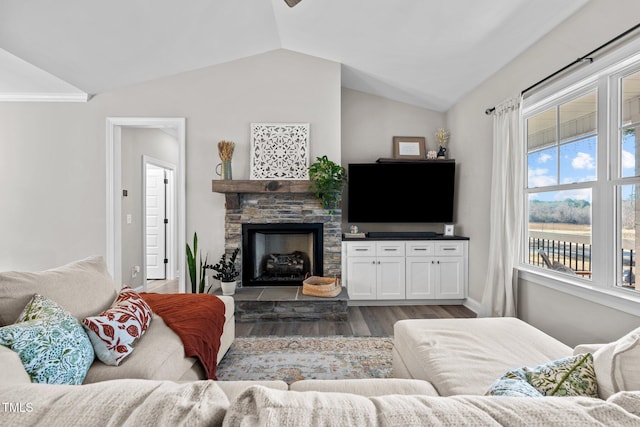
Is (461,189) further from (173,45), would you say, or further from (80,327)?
(80,327)

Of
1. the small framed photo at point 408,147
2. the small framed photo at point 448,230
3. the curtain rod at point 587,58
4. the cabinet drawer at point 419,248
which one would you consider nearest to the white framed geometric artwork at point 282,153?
the small framed photo at point 408,147

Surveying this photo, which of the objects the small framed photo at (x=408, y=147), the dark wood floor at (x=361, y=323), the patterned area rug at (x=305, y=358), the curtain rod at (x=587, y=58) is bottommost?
the dark wood floor at (x=361, y=323)

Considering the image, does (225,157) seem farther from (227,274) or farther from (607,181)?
(607,181)

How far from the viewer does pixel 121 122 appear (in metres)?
3.99

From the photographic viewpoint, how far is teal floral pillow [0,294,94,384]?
48.0 inches

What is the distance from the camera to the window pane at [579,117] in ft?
7.62

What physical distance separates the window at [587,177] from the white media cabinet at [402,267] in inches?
41.4

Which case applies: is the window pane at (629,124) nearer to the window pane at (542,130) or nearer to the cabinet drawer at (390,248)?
the window pane at (542,130)

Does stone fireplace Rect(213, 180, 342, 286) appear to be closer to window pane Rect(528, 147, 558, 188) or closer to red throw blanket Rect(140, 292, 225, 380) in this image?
red throw blanket Rect(140, 292, 225, 380)

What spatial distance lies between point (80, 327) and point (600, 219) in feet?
10.4

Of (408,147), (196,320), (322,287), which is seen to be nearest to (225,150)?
(322,287)

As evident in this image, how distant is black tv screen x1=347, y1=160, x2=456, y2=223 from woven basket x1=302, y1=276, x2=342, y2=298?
3.27 ft

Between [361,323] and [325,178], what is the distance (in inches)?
64.6

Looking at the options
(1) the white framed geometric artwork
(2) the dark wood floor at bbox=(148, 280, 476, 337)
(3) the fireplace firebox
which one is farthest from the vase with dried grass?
(2) the dark wood floor at bbox=(148, 280, 476, 337)
